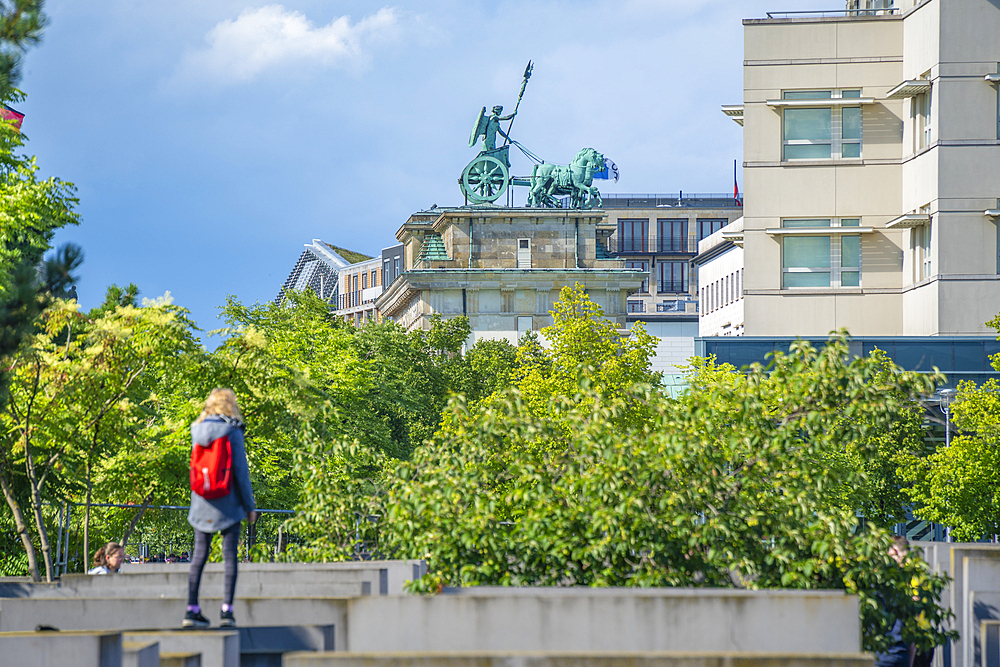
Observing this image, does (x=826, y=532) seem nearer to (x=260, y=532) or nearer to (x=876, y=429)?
(x=876, y=429)

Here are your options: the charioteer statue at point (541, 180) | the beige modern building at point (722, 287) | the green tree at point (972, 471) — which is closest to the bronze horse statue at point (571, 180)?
the charioteer statue at point (541, 180)

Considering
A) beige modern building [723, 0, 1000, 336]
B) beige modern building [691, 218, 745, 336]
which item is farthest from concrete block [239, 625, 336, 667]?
beige modern building [691, 218, 745, 336]

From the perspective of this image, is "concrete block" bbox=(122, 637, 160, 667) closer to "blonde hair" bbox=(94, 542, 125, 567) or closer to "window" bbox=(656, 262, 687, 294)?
"blonde hair" bbox=(94, 542, 125, 567)

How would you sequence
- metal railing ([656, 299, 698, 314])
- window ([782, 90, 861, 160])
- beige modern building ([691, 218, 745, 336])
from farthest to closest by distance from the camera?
metal railing ([656, 299, 698, 314]) < beige modern building ([691, 218, 745, 336]) < window ([782, 90, 861, 160])

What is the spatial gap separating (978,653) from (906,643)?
1897 millimetres

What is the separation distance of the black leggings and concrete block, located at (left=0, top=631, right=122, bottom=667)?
1.59 meters

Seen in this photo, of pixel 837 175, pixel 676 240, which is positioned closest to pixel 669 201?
pixel 676 240

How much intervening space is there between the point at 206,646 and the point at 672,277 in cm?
15706

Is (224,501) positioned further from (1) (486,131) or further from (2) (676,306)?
(2) (676,306)

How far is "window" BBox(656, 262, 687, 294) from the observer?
16112 centimetres

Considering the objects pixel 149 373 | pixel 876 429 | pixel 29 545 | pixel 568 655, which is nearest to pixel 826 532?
pixel 876 429

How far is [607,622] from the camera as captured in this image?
8.30 metres

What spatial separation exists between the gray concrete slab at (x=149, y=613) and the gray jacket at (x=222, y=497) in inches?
20.8

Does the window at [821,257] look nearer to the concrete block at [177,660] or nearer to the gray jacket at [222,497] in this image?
the gray jacket at [222,497]
